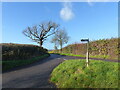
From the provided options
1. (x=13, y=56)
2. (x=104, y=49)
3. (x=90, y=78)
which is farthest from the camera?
(x=104, y=49)

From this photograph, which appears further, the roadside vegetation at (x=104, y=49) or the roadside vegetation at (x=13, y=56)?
the roadside vegetation at (x=104, y=49)

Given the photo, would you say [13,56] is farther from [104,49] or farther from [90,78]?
[104,49]

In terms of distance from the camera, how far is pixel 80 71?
568 centimetres

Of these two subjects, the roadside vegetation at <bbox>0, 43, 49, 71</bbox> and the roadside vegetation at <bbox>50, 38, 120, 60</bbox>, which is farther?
the roadside vegetation at <bbox>50, 38, 120, 60</bbox>

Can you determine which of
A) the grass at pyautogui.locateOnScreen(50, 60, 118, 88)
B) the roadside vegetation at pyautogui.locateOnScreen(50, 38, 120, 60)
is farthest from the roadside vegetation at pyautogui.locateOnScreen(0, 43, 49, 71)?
the roadside vegetation at pyautogui.locateOnScreen(50, 38, 120, 60)

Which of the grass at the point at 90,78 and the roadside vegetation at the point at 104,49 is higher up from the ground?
the roadside vegetation at the point at 104,49

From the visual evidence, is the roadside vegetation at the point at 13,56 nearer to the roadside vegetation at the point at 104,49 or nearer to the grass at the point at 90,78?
the grass at the point at 90,78

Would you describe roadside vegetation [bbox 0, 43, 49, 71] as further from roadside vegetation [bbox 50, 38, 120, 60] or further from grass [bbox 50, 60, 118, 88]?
roadside vegetation [bbox 50, 38, 120, 60]

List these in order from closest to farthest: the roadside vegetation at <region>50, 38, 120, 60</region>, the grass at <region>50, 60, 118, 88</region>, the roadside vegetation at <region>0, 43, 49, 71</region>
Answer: the grass at <region>50, 60, 118, 88</region>
the roadside vegetation at <region>0, 43, 49, 71</region>
the roadside vegetation at <region>50, 38, 120, 60</region>

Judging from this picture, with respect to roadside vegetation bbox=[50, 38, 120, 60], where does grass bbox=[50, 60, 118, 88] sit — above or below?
below

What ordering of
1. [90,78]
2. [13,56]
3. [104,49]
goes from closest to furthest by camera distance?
[90,78] → [13,56] → [104,49]

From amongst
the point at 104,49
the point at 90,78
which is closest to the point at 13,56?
the point at 90,78

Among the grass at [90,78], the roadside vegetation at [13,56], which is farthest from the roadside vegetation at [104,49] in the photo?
the roadside vegetation at [13,56]

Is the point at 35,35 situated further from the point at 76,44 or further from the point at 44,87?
the point at 44,87
